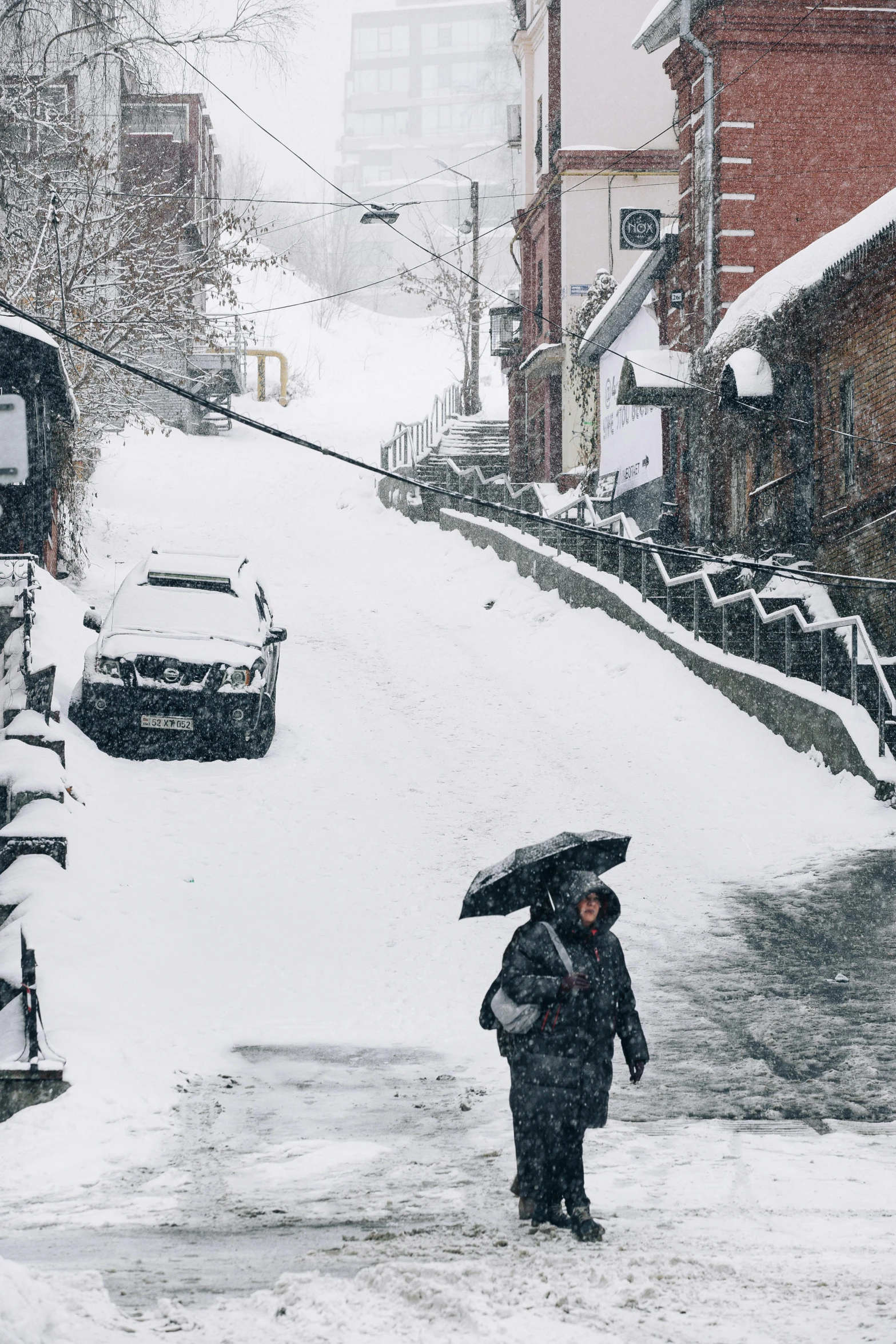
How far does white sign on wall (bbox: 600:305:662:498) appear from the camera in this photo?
3088cm

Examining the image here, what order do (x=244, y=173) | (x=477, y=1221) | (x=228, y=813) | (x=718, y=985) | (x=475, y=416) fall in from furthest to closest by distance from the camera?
(x=244, y=173) < (x=475, y=416) < (x=228, y=813) < (x=718, y=985) < (x=477, y=1221)

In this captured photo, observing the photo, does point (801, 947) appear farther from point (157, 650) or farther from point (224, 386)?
point (224, 386)

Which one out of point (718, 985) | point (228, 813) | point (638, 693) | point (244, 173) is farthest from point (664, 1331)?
point (244, 173)

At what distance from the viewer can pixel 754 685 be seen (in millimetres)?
18078

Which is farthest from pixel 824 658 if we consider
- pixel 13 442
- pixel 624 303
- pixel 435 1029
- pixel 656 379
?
pixel 624 303

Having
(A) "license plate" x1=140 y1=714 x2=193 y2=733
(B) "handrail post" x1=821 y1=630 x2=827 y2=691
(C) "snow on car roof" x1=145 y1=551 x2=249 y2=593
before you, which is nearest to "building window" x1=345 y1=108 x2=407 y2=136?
(C) "snow on car roof" x1=145 y1=551 x2=249 y2=593

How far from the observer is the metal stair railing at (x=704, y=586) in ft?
50.9

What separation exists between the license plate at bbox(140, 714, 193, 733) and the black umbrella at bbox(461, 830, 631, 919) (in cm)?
959

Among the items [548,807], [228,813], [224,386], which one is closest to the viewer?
[228,813]

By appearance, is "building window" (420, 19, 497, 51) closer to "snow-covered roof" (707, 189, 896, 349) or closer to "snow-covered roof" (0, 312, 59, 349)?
"snow-covered roof" (707, 189, 896, 349)

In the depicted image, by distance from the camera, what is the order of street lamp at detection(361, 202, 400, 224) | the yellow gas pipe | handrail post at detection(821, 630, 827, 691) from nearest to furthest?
handrail post at detection(821, 630, 827, 691)
street lamp at detection(361, 202, 400, 224)
the yellow gas pipe

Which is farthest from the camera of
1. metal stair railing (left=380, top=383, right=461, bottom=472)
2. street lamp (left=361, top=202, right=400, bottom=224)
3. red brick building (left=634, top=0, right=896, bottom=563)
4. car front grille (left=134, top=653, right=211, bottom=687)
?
metal stair railing (left=380, top=383, right=461, bottom=472)

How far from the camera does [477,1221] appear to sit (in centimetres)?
600

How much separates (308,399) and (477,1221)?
59.3m
